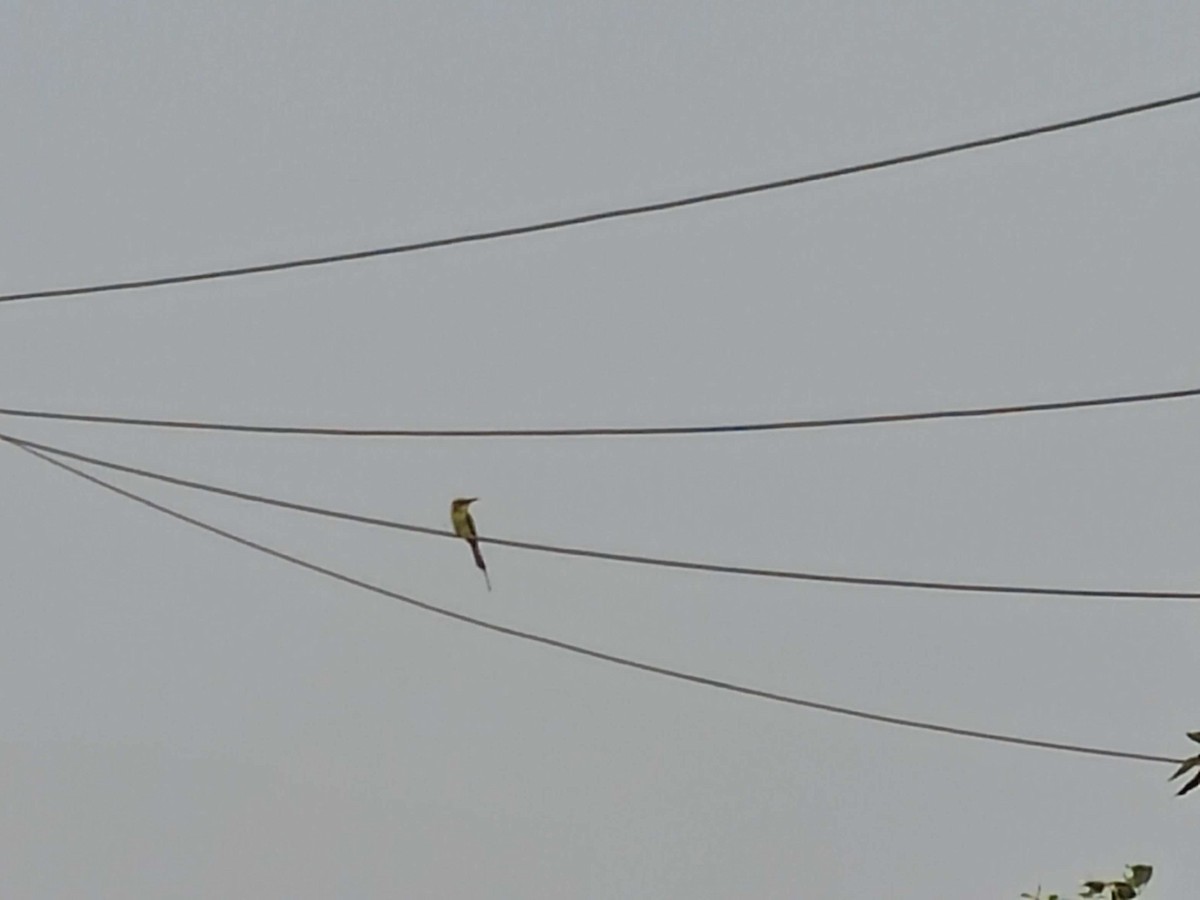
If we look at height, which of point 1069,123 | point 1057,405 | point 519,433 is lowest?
point 519,433

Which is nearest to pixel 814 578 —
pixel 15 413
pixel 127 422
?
pixel 127 422

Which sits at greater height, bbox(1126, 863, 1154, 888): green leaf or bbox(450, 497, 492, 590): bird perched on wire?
bbox(450, 497, 492, 590): bird perched on wire

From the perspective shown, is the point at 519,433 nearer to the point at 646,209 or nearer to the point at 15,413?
the point at 646,209

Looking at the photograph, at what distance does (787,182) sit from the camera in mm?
3057

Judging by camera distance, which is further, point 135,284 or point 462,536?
point 462,536

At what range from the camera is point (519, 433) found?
3453mm

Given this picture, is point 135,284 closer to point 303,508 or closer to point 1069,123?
point 303,508

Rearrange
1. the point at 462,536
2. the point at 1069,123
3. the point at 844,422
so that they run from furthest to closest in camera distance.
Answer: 1. the point at 462,536
2. the point at 844,422
3. the point at 1069,123

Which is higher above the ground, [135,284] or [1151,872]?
[135,284]

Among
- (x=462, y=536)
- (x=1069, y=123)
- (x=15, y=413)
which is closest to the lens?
(x=1069, y=123)

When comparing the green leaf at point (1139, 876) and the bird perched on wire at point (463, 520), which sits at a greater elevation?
the bird perched on wire at point (463, 520)

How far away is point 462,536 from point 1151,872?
181 centimetres

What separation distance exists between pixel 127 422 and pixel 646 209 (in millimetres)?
1342

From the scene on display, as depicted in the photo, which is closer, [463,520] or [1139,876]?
[1139,876]
